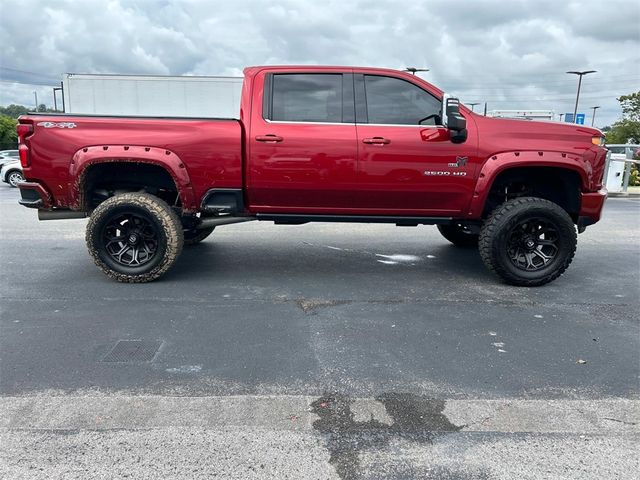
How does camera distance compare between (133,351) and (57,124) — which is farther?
(57,124)

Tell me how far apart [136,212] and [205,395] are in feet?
8.79

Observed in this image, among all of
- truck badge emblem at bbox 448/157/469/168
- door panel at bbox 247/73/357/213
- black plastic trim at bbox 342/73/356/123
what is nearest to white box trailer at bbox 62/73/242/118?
door panel at bbox 247/73/357/213

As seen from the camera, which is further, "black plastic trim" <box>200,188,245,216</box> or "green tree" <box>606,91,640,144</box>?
"green tree" <box>606,91,640,144</box>

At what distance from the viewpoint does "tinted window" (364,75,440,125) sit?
5.13 m

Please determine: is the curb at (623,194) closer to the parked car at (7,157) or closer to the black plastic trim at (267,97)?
the black plastic trim at (267,97)

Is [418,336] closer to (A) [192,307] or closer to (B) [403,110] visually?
(A) [192,307]

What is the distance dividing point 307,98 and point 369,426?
11.3 ft

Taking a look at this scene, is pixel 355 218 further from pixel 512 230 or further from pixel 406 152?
pixel 512 230

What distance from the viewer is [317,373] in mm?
3393

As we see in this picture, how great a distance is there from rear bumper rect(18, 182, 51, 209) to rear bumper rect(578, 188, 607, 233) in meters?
5.48

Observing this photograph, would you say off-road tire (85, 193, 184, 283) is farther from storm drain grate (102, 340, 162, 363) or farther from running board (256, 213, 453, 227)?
storm drain grate (102, 340, 162, 363)

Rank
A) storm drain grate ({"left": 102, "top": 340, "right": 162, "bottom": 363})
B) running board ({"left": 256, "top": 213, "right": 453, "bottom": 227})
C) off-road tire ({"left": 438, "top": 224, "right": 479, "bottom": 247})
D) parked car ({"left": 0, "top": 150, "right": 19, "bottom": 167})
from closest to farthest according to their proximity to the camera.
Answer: storm drain grate ({"left": 102, "top": 340, "right": 162, "bottom": 363})
running board ({"left": 256, "top": 213, "right": 453, "bottom": 227})
off-road tire ({"left": 438, "top": 224, "right": 479, "bottom": 247})
parked car ({"left": 0, "top": 150, "right": 19, "bottom": 167})

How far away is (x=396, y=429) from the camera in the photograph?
2.76m

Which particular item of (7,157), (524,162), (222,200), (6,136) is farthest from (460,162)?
(6,136)
